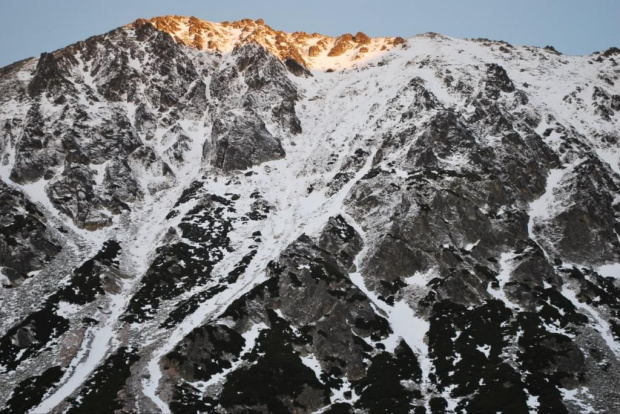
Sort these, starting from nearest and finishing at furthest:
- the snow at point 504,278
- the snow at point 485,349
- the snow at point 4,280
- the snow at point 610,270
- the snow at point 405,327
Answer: the snow at point 485,349 < the snow at point 405,327 < the snow at point 504,278 < the snow at point 4,280 < the snow at point 610,270

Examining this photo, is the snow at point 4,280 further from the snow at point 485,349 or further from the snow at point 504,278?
the snow at point 504,278

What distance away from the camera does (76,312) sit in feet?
306

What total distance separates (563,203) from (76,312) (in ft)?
310

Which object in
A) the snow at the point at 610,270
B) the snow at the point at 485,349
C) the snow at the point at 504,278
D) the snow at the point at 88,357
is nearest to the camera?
the snow at the point at 88,357

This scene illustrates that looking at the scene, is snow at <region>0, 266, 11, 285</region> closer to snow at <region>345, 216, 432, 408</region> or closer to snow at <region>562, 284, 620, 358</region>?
snow at <region>345, 216, 432, 408</region>

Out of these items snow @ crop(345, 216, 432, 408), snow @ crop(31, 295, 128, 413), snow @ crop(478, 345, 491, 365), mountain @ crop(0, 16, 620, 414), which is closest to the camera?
snow @ crop(31, 295, 128, 413)

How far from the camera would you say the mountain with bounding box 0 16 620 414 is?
78750 mm

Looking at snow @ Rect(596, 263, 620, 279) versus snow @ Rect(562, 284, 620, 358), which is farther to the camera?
snow @ Rect(596, 263, 620, 279)

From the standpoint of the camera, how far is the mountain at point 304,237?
78750mm

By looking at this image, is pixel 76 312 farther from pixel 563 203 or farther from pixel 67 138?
pixel 563 203

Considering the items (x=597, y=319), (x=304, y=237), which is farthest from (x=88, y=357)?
(x=597, y=319)

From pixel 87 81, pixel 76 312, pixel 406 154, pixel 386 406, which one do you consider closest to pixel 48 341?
pixel 76 312

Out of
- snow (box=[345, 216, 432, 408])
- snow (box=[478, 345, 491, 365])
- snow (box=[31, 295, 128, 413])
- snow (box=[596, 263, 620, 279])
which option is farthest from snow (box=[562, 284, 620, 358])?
snow (box=[31, 295, 128, 413])

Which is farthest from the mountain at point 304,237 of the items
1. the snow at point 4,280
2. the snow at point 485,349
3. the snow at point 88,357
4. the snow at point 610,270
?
the snow at point 610,270
